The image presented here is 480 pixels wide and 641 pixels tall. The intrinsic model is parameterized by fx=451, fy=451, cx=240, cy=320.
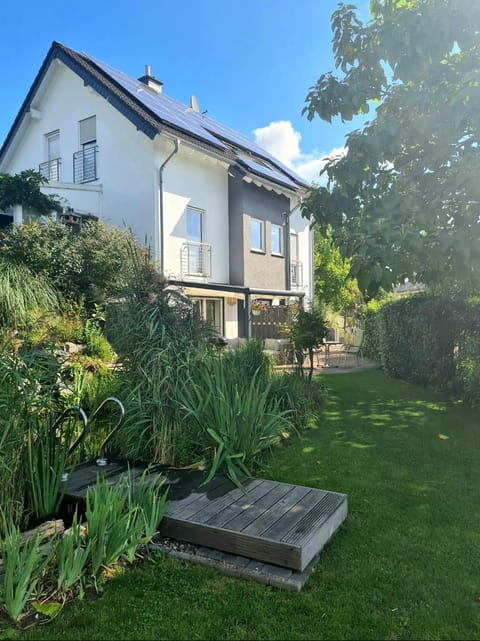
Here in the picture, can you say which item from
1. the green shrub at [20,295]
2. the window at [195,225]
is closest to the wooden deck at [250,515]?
the green shrub at [20,295]

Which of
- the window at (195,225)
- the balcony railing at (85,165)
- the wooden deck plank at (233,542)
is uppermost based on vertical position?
the balcony railing at (85,165)

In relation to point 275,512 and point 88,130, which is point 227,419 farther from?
point 88,130

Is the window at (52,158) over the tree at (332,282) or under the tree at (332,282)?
over

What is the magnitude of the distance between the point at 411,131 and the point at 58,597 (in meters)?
6.67

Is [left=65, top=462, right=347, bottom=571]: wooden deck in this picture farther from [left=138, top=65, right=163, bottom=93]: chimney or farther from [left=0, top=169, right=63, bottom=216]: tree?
[left=138, top=65, right=163, bottom=93]: chimney

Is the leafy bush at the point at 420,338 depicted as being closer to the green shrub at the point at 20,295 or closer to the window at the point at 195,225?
the window at the point at 195,225

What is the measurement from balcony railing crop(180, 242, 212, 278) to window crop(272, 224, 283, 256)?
4.39 metres

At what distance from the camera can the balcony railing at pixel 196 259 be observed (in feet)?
56.9

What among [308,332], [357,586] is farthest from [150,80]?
[357,586]

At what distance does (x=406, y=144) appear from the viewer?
21.5 ft

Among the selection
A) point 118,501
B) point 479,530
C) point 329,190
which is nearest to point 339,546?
point 479,530

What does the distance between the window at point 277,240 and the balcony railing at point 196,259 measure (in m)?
4.39

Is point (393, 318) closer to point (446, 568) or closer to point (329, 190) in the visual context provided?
point (329, 190)

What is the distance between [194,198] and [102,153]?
401 centimetres
